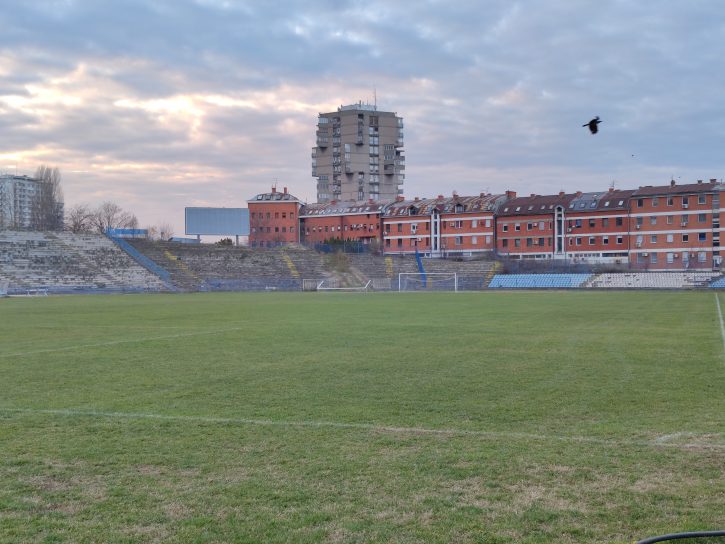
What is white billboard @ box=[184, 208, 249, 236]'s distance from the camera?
106 m

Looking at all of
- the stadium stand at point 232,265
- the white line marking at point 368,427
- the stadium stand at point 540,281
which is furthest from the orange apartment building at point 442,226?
the white line marking at point 368,427

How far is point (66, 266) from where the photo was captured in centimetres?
7462

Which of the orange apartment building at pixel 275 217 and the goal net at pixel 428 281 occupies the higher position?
the orange apartment building at pixel 275 217

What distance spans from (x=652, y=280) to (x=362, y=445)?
77211mm

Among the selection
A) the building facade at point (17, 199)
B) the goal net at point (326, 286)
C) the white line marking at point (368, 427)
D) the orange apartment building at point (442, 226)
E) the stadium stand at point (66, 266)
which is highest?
the building facade at point (17, 199)

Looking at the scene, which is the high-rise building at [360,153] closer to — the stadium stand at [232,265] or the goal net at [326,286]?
the stadium stand at [232,265]

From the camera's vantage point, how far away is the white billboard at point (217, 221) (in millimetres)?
106375

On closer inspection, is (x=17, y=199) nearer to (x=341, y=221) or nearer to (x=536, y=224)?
(x=341, y=221)

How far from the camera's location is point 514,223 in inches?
4213

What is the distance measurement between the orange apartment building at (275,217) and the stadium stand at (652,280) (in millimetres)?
62494

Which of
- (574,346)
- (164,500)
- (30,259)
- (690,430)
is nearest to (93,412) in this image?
(164,500)

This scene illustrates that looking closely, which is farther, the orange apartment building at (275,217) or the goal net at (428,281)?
the orange apartment building at (275,217)

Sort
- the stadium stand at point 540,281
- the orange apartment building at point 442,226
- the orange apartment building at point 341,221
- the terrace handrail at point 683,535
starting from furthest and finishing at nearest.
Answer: the orange apartment building at point 341,221, the orange apartment building at point 442,226, the stadium stand at point 540,281, the terrace handrail at point 683,535

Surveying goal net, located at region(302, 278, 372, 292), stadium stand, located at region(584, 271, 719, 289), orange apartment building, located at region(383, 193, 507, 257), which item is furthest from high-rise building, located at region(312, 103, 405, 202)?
stadium stand, located at region(584, 271, 719, 289)
